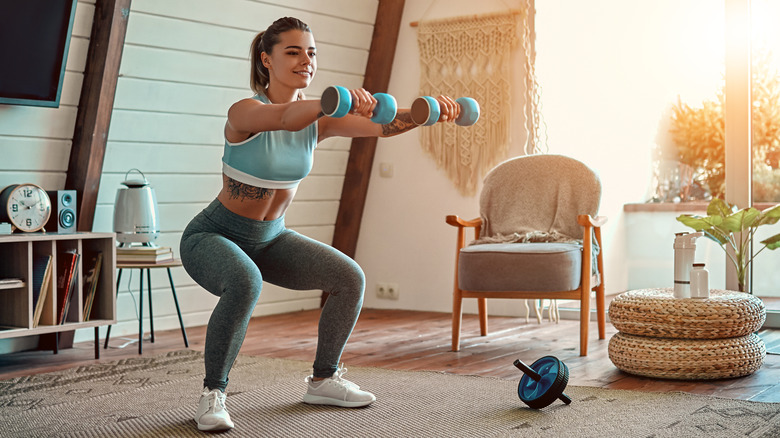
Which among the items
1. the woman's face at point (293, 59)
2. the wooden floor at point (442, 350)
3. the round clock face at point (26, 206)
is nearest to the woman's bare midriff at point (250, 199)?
the woman's face at point (293, 59)

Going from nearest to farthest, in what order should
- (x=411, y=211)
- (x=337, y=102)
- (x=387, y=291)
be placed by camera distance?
(x=337, y=102), (x=411, y=211), (x=387, y=291)

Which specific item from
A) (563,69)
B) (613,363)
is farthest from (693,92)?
(613,363)

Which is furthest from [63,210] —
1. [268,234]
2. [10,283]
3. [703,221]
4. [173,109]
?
[703,221]

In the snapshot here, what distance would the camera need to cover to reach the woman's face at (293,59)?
7.93 ft

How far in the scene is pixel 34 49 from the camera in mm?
3447

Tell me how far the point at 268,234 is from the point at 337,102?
2.45 ft

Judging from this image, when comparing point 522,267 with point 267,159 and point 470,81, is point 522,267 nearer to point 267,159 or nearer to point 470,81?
point 267,159

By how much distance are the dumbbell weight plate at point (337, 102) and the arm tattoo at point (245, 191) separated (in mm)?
576

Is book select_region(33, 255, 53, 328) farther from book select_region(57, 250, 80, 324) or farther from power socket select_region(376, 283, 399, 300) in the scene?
power socket select_region(376, 283, 399, 300)

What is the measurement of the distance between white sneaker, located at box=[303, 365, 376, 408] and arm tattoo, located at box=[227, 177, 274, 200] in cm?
61

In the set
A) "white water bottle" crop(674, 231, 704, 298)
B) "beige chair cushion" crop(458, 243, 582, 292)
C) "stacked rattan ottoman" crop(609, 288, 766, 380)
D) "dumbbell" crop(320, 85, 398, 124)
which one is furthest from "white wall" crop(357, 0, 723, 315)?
"dumbbell" crop(320, 85, 398, 124)

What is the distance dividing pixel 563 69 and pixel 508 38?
0.38 meters

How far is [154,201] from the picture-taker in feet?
12.7

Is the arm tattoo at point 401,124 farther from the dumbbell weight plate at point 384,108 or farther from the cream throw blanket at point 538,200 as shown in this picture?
the cream throw blanket at point 538,200
